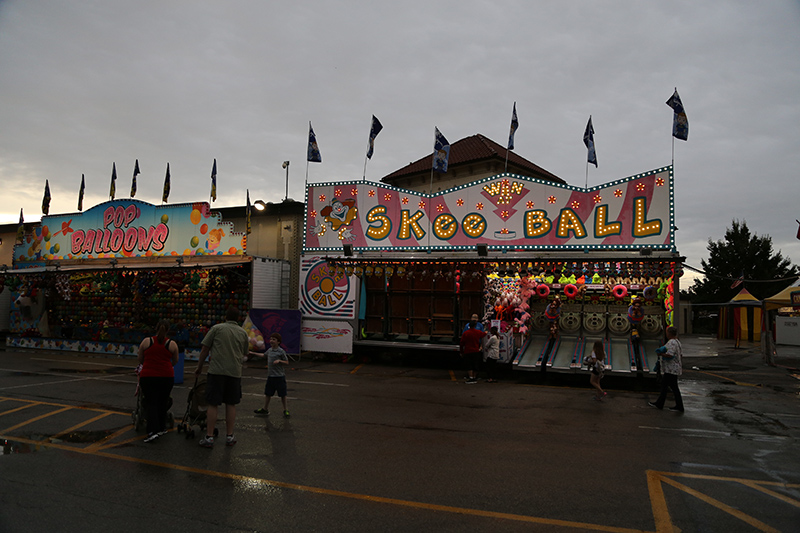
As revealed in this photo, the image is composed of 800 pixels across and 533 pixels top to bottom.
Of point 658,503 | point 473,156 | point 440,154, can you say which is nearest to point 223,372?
point 658,503

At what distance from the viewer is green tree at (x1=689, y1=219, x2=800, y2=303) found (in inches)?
1684

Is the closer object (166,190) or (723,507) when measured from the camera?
(723,507)

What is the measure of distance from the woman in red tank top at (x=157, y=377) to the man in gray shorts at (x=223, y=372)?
2.26 feet

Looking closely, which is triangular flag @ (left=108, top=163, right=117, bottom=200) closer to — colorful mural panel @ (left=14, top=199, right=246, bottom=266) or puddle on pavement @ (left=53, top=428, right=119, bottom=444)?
colorful mural panel @ (left=14, top=199, right=246, bottom=266)

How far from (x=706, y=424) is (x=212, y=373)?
915 centimetres

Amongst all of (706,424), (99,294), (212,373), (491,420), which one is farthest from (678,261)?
(99,294)

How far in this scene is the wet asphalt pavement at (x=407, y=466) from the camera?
508 centimetres

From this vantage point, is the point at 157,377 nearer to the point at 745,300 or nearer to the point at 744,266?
the point at 745,300

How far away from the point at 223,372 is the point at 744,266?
4968 centimetres

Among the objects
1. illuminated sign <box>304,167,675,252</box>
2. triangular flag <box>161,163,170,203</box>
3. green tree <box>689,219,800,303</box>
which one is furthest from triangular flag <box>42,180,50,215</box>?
green tree <box>689,219,800,303</box>

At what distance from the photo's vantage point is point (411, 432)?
8.62 m

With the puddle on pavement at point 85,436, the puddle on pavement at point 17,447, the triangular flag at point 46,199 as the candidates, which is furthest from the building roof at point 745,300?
the triangular flag at point 46,199

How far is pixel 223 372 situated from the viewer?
754cm

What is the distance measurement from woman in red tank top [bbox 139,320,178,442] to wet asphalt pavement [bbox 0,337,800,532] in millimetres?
338
